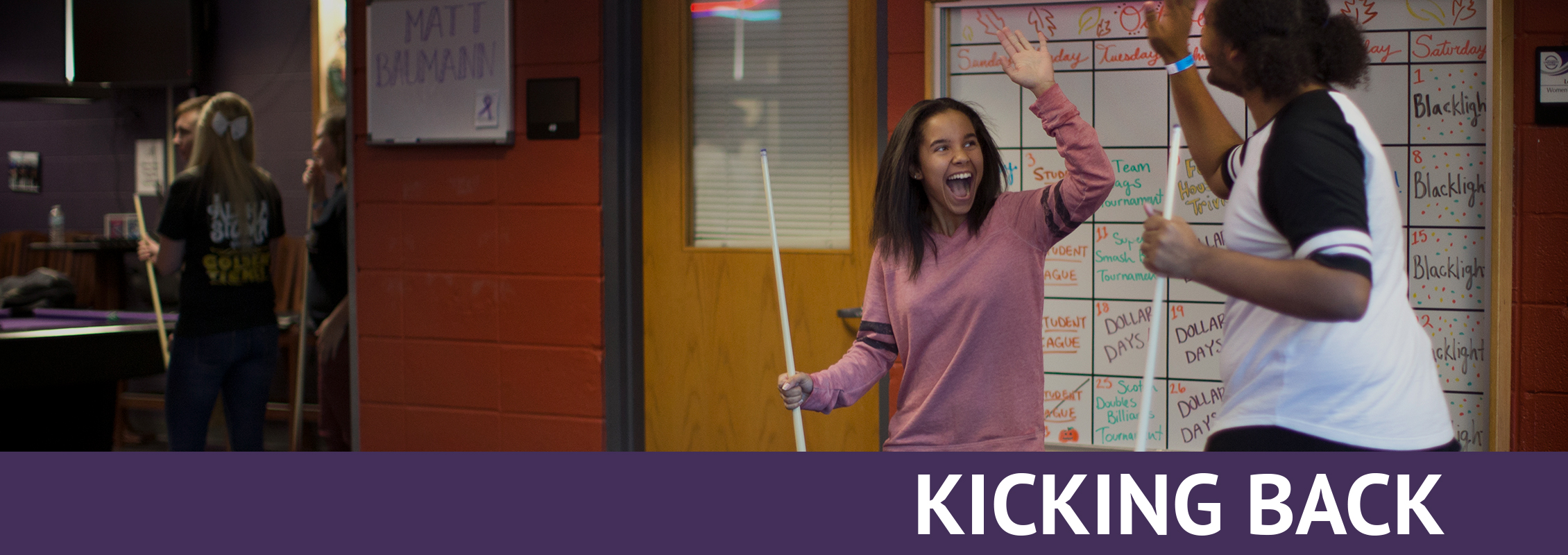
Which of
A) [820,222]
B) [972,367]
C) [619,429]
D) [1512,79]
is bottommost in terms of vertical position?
[619,429]

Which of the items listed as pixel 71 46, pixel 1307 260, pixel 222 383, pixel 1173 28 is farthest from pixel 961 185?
pixel 71 46

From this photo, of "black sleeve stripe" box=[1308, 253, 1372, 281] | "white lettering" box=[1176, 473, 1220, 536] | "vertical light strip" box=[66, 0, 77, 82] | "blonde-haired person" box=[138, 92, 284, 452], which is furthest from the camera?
"vertical light strip" box=[66, 0, 77, 82]

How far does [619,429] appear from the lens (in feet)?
9.88

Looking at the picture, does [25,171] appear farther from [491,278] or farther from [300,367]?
[491,278]

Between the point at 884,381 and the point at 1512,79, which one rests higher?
the point at 1512,79

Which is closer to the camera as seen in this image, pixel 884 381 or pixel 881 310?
pixel 881 310

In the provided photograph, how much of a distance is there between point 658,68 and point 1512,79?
212cm

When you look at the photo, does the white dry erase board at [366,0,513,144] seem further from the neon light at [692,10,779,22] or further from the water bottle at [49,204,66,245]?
the water bottle at [49,204,66,245]

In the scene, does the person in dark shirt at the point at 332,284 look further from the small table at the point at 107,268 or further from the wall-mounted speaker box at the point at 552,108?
the small table at the point at 107,268

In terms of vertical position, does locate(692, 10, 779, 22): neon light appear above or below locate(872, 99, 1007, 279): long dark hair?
above

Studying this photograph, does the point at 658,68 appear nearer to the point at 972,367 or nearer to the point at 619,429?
the point at 619,429

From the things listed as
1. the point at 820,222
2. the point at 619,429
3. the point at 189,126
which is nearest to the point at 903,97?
the point at 820,222

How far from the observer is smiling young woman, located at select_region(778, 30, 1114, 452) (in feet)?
5.02

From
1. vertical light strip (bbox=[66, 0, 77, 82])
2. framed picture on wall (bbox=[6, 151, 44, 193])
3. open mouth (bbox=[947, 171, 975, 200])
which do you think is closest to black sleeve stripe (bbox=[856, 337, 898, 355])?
open mouth (bbox=[947, 171, 975, 200])
